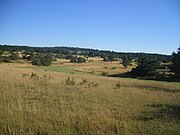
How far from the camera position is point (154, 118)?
36.0 feet

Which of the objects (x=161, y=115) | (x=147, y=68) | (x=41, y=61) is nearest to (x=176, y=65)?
(x=147, y=68)

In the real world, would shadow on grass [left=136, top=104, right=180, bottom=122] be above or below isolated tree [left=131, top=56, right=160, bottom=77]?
above

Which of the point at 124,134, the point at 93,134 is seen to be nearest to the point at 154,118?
the point at 124,134

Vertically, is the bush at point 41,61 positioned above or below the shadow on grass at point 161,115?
below

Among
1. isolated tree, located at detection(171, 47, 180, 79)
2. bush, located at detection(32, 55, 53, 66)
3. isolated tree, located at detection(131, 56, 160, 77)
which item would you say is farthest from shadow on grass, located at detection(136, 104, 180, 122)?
bush, located at detection(32, 55, 53, 66)

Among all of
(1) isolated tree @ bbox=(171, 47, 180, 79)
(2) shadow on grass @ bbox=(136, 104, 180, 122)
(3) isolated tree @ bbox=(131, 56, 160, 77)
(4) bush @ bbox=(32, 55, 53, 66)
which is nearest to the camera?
(2) shadow on grass @ bbox=(136, 104, 180, 122)

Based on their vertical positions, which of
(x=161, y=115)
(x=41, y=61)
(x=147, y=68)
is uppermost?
(x=161, y=115)

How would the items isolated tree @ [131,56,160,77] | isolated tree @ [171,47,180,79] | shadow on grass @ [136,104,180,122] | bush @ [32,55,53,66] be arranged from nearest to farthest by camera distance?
shadow on grass @ [136,104,180,122] < isolated tree @ [171,47,180,79] < isolated tree @ [131,56,160,77] < bush @ [32,55,53,66]

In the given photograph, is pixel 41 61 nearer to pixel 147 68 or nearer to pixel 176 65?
pixel 147 68

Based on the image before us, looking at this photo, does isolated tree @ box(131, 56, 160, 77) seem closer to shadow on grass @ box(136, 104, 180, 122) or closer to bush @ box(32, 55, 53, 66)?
bush @ box(32, 55, 53, 66)

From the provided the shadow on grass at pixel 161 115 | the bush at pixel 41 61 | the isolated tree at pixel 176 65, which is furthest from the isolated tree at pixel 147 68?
the shadow on grass at pixel 161 115

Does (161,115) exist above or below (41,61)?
above

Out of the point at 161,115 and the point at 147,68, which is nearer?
the point at 161,115

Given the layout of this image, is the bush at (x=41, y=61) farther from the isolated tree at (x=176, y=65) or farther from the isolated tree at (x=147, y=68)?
the isolated tree at (x=176, y=65)
